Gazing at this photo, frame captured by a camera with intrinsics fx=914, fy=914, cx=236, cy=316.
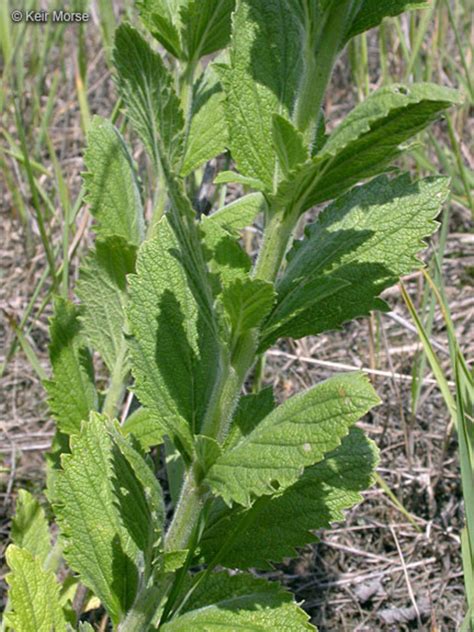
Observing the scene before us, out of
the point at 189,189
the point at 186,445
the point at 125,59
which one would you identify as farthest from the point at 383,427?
the point at 125,59

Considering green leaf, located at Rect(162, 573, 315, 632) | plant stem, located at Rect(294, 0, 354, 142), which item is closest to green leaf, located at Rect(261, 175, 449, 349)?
plant stem, located at Rect(294, 0, 354, 142)

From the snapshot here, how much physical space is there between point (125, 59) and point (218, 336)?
19.9 inches

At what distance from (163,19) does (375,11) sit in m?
0.66

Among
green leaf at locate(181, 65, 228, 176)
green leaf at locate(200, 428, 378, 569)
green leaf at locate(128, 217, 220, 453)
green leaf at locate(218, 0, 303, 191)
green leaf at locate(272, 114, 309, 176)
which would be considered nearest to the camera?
green leaf at locate(272, 114, 309, 176)

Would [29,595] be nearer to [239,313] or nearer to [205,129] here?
[239,313]

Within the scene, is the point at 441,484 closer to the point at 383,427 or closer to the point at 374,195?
the point at 383,427

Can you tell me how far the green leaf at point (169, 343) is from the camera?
5.37 ft

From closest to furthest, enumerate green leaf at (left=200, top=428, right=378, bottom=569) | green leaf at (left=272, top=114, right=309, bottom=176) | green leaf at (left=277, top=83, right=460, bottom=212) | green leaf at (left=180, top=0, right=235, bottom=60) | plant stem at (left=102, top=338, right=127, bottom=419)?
green leaf at (left=277, top=83, right=460, bottom=212) < green leaf at (left=272, top=114, right=309, bottom=176) < green leaf at (left=200, top=428, right=378, bottom=569) < green leaf at (left=180, top=0, right=235, bottom=60) < plant stem at (left=102, top=338, right=127, bottom=419)

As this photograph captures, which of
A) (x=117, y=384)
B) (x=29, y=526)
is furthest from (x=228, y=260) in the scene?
(x=29, y=526)

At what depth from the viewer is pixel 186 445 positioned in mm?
1623

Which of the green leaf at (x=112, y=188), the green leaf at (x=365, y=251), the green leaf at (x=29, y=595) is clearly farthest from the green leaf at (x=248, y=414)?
the green leaf at (x=112, y=188)

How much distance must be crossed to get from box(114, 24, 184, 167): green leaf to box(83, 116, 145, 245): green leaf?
0.48 m

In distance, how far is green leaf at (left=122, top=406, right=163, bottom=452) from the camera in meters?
2.04

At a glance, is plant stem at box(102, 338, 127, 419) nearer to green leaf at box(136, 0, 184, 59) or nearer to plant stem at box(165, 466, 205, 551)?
plant stem at box(165, 466, 205, 551)
